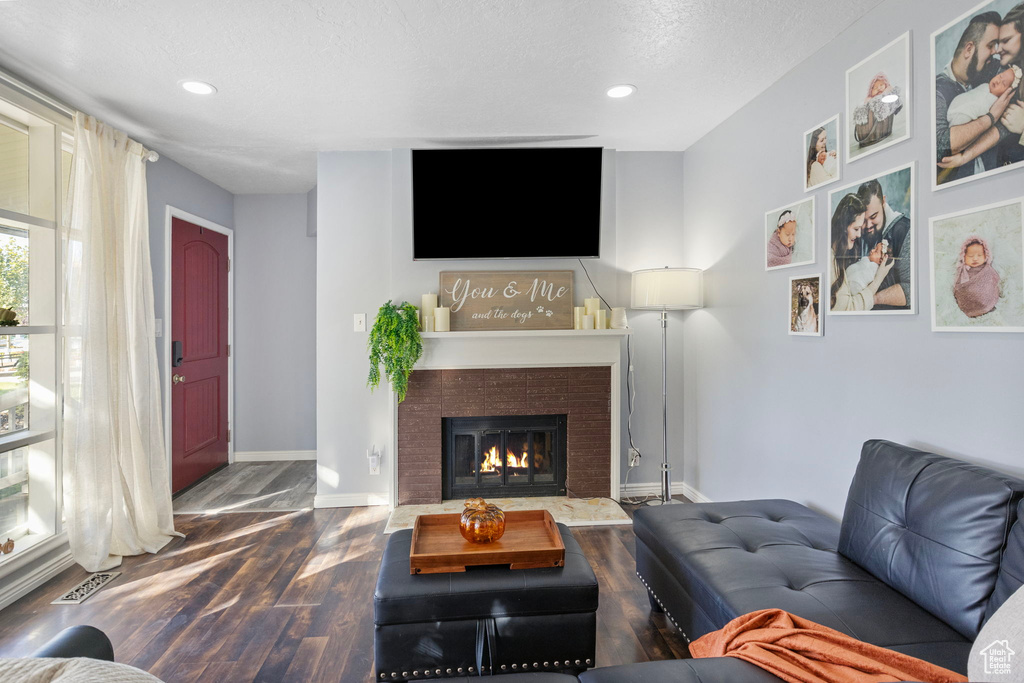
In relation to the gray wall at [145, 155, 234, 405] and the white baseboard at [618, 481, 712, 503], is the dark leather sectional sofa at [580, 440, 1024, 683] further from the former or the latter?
the gray wall at [145, 155, 234, 405]

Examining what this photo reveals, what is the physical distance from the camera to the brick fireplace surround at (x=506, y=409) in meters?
3.72

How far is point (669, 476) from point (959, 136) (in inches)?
98.8

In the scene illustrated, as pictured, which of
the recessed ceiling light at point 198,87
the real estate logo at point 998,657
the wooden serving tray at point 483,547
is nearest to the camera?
the real estate logo at point 998,657

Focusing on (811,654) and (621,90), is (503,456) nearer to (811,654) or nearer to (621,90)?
(621,90)

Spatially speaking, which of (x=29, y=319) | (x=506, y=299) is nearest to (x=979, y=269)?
(x=506, y=299)

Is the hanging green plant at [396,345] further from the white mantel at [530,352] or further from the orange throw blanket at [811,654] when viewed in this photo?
the orange throw blanket at [811,654]

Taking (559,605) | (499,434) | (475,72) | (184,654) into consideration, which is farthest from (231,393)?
(559,605)

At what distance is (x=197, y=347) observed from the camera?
14.5ft

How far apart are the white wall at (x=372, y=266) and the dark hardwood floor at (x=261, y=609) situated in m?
0.70

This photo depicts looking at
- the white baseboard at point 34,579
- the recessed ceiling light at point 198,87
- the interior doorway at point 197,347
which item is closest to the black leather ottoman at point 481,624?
the white baseboard at point 34,579

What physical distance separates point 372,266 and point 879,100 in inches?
119

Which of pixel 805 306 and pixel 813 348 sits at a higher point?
pixel 805 306

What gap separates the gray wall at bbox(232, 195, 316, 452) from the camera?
195 inches

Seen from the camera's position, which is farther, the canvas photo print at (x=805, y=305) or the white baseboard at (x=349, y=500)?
the white baseboard at (x=349, y=500)
